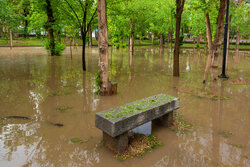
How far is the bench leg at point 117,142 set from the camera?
3910 mm

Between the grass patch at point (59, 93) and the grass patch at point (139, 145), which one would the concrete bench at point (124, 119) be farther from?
the grass patch at point (59, 93)

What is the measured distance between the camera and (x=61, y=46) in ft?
Result: 78.8

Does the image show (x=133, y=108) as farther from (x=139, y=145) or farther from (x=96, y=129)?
(x=96, y=129)

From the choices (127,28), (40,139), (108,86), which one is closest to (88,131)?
(40,139)

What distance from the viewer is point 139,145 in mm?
4234

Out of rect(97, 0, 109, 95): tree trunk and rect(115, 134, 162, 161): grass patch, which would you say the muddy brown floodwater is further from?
rect(97, 0, 109, 95): tree trunk

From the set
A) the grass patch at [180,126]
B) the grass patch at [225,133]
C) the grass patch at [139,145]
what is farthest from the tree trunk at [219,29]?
the grass patch at [139,145]

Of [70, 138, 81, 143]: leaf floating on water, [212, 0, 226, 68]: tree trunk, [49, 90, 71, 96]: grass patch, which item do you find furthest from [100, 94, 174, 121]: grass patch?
[212, 0, 226, 68]: tree trunk

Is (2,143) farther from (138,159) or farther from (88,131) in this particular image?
(138,159)

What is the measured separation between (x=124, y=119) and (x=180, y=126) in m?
2.13

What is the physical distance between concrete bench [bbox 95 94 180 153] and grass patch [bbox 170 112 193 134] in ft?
1.76

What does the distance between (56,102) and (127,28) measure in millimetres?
22573

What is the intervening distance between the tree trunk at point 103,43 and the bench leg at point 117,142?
4110 millimetres

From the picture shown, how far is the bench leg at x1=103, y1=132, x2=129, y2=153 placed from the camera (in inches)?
154
